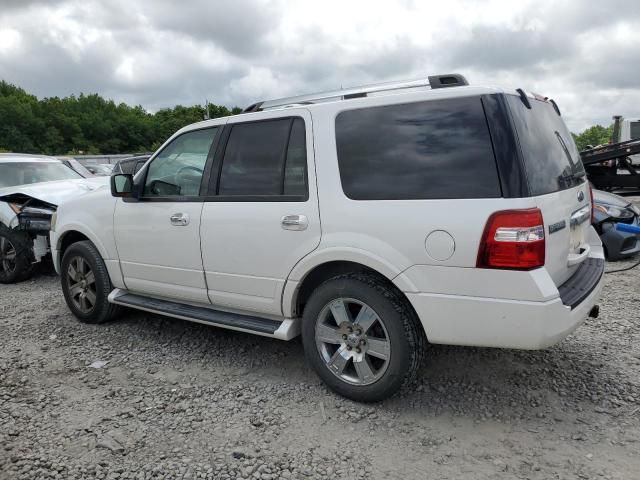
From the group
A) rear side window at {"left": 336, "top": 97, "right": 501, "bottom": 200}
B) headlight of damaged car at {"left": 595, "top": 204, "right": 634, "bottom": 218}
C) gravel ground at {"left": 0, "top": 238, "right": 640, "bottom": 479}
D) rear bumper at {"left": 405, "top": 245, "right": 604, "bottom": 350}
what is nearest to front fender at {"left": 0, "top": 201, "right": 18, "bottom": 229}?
gravel ground at {"left": 0, "top": 238, "right": 640, "bottom": 479}

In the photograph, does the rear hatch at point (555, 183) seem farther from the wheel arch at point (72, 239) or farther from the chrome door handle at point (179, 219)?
the wheel arch at point (72, 239)

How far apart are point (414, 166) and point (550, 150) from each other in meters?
0.88

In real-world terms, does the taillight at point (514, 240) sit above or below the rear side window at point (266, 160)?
below

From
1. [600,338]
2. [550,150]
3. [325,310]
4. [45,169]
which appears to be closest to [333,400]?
[325,310]

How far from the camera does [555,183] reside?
3027 mm

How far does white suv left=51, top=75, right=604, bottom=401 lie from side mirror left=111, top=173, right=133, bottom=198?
1cm

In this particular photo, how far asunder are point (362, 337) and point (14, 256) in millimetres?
5649

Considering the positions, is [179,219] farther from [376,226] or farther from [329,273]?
[376,226]

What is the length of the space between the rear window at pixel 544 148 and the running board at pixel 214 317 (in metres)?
1.80

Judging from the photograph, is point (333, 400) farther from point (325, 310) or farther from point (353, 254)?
point (353, 254)

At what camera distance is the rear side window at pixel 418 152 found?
2.79 metres

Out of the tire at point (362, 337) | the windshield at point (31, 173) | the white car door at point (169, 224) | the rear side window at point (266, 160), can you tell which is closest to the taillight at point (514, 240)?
the tire at point (362, 337)

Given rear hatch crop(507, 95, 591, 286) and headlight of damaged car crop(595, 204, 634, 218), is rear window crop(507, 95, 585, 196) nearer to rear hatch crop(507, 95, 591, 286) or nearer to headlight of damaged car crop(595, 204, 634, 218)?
rear hatch crop(507, 95, 591, 286)

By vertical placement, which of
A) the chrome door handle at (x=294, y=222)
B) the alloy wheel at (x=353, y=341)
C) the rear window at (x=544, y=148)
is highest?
the rear window at (x=544, y=148)
